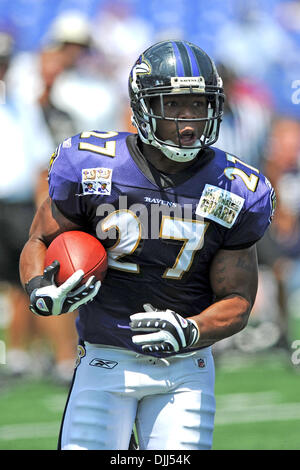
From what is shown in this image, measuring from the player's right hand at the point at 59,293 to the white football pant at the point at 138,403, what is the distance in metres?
0.26

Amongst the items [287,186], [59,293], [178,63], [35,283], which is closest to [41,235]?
[35,283]

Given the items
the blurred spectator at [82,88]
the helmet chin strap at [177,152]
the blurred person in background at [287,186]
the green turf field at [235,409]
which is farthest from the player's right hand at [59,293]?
the blurred person in background at [287,186]

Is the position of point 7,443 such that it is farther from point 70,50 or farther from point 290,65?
point 290,65

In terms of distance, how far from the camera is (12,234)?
650cm

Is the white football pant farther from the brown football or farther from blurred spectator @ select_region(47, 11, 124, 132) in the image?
blurred spectator @ select_region(47, 11, 124, 132)

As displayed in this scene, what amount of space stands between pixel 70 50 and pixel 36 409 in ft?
11.1

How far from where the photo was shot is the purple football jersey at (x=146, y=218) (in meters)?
2.96

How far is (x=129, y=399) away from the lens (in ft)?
9.60

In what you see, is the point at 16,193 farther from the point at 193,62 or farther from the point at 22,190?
the point at 193,62

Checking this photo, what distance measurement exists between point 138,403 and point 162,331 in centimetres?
39

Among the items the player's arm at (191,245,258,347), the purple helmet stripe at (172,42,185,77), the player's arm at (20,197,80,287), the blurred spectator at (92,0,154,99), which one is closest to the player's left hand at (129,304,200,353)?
the player's arm at (191,245,258,347)

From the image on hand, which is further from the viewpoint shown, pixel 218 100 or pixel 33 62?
pixel 33 62

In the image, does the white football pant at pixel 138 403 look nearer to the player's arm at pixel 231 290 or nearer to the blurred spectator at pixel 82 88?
the player's arm at pixel 231 290
